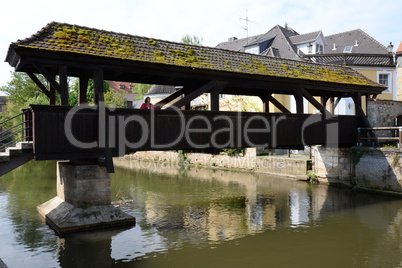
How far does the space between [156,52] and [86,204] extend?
15.6ft

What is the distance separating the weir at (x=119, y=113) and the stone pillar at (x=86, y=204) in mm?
27

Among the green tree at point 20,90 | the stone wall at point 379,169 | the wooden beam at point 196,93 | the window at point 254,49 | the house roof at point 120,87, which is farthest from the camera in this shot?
the house roof at point 120,87

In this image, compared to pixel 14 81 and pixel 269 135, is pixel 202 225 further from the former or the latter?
pixel 14 81

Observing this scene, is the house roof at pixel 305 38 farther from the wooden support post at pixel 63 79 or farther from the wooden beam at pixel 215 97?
the wooden support post at pixel 63 79

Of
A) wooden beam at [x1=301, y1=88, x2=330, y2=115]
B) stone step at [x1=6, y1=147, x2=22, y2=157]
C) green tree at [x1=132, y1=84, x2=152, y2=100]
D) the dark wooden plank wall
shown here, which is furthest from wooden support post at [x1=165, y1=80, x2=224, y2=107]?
green tree at [x1=132, y1=84, x2=152, y2=100]

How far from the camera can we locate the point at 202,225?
10.6 meters

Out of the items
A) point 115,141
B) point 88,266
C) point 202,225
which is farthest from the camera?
point 202,225

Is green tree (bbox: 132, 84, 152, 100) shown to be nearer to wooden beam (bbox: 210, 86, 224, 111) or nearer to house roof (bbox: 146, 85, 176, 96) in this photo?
house roof (bbox: 146, 85, 176, 96)

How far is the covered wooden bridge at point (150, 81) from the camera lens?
29.3 ft

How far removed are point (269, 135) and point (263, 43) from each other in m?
19.6

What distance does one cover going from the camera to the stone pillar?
32.4ft

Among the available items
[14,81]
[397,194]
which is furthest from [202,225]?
[14,81]

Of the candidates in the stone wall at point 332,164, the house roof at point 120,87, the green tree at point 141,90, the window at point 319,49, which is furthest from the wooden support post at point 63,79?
the house roof at point 120,87

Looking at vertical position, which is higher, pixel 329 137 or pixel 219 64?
pixel 219 64
